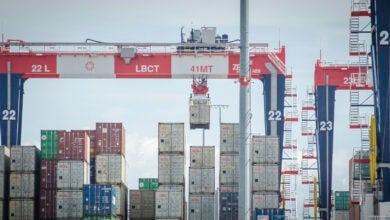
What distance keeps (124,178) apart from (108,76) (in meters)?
6.75

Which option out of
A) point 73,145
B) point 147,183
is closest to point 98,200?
point 73,145

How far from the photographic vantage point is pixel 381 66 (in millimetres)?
51969

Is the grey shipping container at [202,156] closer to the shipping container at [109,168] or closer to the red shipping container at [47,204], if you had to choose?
the shipping container at [109,168]

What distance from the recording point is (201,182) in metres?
61.1

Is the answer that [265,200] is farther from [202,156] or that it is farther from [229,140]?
[202,156]

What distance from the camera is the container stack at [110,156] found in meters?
60.9

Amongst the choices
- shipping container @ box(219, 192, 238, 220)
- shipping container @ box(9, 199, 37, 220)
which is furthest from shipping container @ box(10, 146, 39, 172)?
shipping container @ box(219, 192, 238, 220)

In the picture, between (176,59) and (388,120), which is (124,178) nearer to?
(176,59)

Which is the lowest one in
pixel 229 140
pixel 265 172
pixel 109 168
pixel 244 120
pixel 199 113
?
pixel 265 172

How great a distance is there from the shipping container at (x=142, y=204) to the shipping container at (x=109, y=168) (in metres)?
2.30

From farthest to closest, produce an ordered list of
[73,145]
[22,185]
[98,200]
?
[22,185]
[73,145]
[98,200]

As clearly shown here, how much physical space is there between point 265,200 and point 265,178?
134cm

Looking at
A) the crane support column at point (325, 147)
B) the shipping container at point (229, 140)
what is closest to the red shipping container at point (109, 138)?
the shipping container at point (229, 140)

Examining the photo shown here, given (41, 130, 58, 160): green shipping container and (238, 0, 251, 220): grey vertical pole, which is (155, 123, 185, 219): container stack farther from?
(238, 0, 251, 220): grey vertical pole
